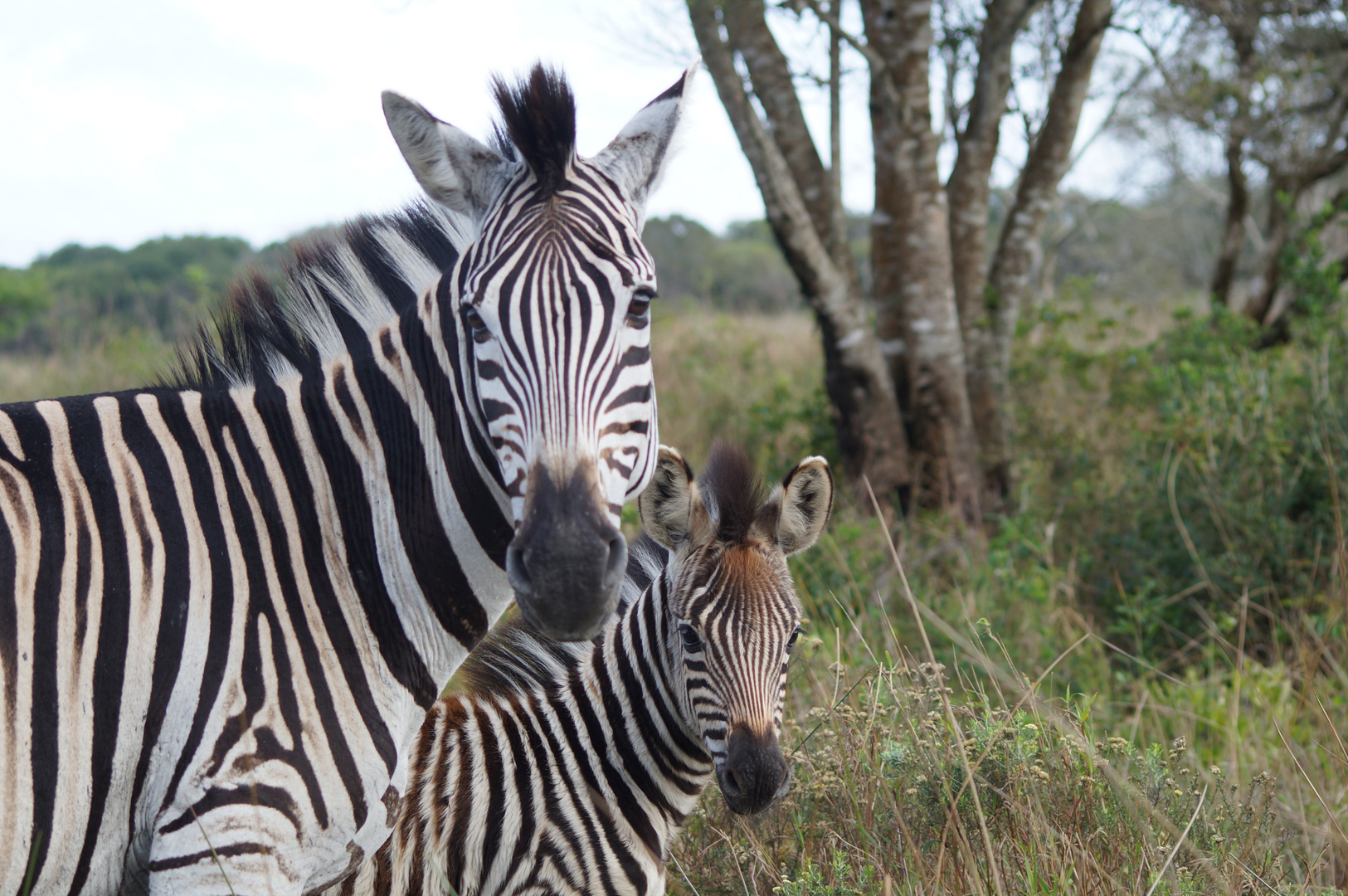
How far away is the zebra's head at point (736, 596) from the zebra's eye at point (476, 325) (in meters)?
0.99

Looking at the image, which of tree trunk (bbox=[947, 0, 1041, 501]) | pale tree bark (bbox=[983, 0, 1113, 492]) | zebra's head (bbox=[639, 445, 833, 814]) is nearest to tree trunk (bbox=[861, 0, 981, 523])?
A: tree trunk (bbox=[947, 0, 1041, 501])

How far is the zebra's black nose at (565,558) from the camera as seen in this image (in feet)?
5.24

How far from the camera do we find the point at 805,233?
19.9ft

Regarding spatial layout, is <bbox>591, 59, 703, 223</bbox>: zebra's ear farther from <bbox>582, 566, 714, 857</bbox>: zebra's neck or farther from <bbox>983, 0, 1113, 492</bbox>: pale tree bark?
<bbox>983, 0, 1113, 492</bbox>: pale tree bark

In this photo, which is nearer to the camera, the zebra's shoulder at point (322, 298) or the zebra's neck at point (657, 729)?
the zebra's shoulder at point (322, 298)

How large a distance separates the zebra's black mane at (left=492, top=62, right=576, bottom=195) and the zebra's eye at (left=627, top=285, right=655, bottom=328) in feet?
1.02

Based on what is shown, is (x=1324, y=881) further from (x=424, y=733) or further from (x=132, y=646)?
(x=132, y=646)

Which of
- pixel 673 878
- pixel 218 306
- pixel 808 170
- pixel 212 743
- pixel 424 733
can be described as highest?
pixel 808 170

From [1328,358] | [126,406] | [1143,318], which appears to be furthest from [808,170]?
[1143,318]

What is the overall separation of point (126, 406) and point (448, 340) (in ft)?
2.35

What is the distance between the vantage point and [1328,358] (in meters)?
5.93

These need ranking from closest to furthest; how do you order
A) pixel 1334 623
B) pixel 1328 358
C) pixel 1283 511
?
pixel 1334 623, pixel 1283 511, pixel 1328 358

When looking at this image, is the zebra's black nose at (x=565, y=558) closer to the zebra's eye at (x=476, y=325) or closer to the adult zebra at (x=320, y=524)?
the adult zebra at (x=320, y=524)

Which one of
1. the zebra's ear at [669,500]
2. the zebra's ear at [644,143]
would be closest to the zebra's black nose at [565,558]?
the zebra's ear at [644,143]
